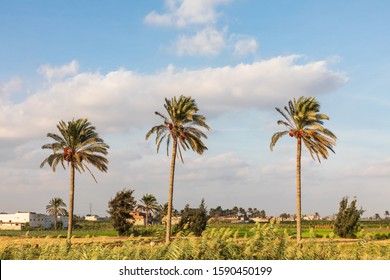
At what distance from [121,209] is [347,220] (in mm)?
29468

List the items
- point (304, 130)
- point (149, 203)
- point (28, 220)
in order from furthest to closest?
point (28, 220)
point (149, 203)
point (304, 130)

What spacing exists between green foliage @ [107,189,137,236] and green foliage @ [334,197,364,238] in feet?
88.2

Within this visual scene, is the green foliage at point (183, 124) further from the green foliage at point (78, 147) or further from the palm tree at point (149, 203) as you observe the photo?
the palm tree at point (149, 203)

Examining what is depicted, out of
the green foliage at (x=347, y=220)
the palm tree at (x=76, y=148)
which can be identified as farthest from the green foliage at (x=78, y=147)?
the green foliage at (x=347, y=220)

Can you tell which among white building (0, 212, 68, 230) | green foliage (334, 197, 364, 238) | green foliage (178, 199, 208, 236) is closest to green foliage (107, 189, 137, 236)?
green foliage (178, 199, 208, 236)

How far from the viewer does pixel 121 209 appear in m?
63.9

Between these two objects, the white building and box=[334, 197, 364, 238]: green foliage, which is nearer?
box=[334, 197, 364, 238]: green foliage

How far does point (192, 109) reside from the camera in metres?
48.1

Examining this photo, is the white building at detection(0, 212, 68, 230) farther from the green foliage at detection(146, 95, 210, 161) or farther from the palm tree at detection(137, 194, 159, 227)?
the green foliage at detection(146, 95, 210, 161)

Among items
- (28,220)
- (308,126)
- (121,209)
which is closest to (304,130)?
(308,126)

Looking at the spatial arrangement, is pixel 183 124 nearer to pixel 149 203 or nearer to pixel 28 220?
pixel 149 203

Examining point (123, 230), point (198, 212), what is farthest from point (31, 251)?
point (123, 230)

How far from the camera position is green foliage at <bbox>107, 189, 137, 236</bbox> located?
209 ft

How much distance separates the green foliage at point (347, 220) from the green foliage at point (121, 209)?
88.2 ft
